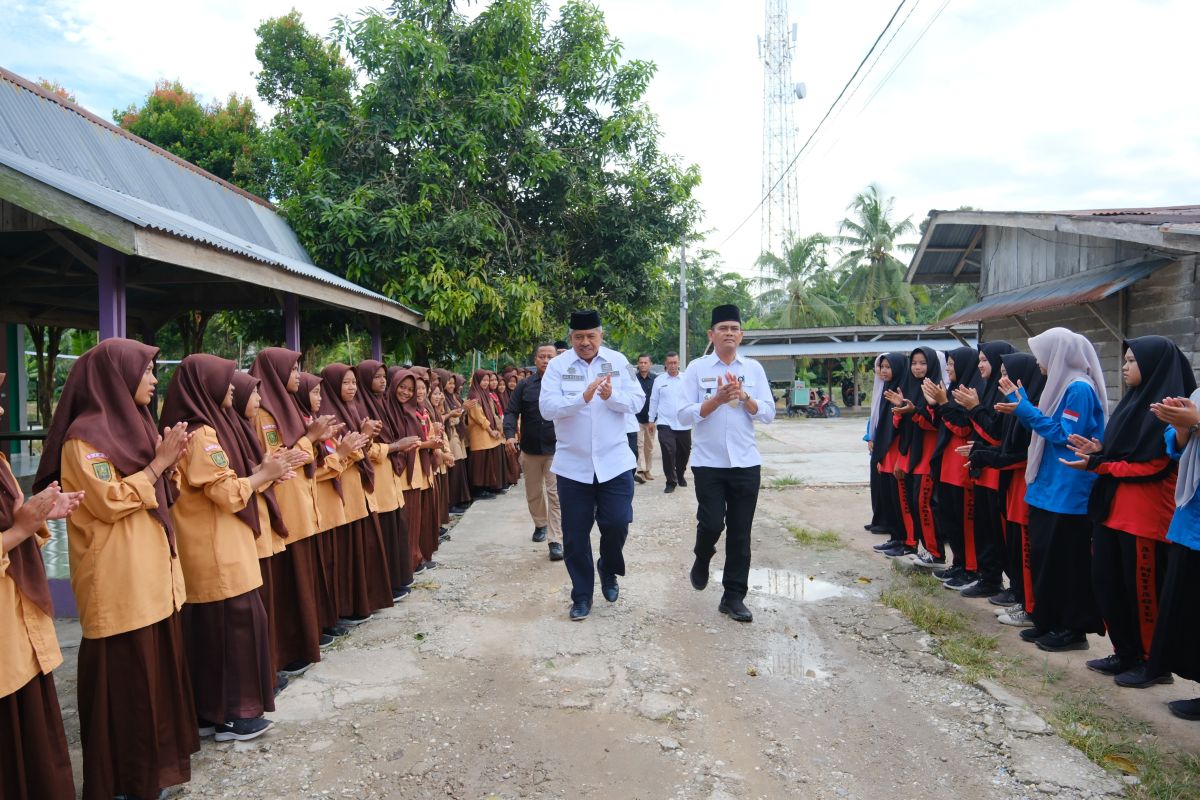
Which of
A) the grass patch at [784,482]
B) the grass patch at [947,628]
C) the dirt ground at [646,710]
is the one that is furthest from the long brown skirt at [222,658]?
the grass patch at [784,482]

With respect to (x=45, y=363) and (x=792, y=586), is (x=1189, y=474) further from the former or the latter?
(x=45, y=363)

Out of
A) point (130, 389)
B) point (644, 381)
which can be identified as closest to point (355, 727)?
point (130, 389)

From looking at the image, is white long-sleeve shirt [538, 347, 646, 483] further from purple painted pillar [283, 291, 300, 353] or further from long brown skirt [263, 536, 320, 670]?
purple painted pillar [283, 291, 300, 353]

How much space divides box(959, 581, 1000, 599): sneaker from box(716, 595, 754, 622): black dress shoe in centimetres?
165

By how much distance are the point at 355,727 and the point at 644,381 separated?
27.1 ft

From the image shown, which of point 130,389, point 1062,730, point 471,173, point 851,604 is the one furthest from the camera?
point 471,173

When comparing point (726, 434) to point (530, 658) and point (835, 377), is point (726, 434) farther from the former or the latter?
point (835, 377)

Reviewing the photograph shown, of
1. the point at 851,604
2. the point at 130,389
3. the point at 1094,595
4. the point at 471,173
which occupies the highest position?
the point at 471,173

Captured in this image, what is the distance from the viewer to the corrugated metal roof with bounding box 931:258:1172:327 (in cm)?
717

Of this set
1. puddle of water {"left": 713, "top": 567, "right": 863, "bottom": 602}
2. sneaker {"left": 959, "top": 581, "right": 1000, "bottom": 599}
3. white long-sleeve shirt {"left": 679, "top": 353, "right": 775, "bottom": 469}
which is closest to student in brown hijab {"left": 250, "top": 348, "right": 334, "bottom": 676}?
white long-sleeve shirt {"left": 679, "top": 353, "right": 775, "bottom": 469}

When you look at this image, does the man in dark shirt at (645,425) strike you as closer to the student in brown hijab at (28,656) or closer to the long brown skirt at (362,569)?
the long brown skirt at (362,569)

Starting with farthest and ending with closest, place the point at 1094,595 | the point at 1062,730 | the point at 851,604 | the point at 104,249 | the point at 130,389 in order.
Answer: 1. the point at 851,604
2. the point at 104,249
3. the point at 1094,595
4. the point at 1062,730
5. the point at 130,389

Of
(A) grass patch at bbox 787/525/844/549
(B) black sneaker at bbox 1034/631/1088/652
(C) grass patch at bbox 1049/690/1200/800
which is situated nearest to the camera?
(C) grass patch at bbox 1049/690/1200/800

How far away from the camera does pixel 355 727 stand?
3.47 metres
